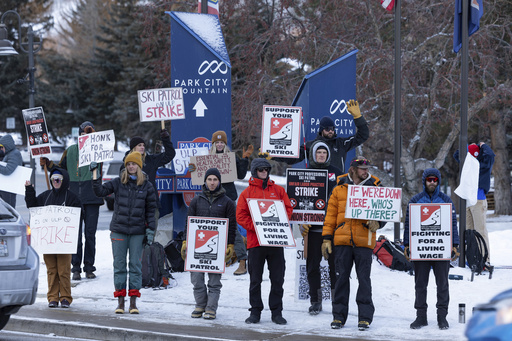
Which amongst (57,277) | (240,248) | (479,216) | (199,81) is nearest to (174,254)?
(240,248)

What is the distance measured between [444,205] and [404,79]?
9.32 meters

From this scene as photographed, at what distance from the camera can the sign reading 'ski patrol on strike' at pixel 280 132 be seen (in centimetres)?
1030

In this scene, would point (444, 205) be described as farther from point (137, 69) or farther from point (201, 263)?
point (137, 69)

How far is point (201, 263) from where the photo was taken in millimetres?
9469

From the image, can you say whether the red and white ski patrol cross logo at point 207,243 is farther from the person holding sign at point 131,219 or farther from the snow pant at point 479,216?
the snow pant at point 479,216

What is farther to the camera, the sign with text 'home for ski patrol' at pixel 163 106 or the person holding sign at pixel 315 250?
the sign with text 'home for ski patrol' at pixel 163 106

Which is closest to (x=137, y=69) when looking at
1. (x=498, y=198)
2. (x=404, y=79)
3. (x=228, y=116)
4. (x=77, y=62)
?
(x=77, y=62)

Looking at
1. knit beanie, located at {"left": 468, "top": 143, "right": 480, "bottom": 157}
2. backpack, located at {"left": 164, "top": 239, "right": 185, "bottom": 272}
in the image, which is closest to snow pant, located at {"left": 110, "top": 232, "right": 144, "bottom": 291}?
backpack, located at {"left": 164, "top": 239, "right": 185, "bottom": 272}

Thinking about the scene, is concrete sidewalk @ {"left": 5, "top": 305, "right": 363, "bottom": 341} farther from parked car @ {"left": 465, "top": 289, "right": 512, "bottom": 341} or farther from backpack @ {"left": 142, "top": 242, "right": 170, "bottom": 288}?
parked car @ {"left": 465, "top": 289, "right": 512, "bottom": 341}

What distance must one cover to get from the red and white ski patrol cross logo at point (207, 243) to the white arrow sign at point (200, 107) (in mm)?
3365

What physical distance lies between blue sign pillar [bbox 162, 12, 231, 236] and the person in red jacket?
316 cm

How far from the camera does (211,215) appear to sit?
31.1 ft

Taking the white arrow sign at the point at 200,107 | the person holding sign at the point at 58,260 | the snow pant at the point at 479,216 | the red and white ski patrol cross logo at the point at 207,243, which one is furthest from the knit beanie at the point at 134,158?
the snow pant at the point at 479,216

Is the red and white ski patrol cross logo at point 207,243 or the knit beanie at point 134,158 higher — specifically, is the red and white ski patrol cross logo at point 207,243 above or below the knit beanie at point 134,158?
below
